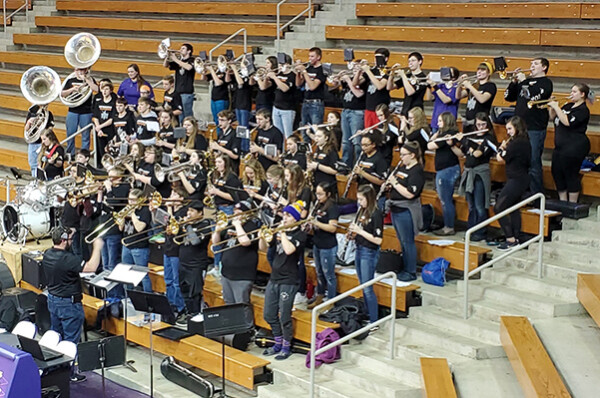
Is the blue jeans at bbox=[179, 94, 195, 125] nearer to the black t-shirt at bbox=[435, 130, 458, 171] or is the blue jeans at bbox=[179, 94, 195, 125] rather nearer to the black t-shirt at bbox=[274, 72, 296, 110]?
the black t-shirt at bbox=[274, 72, 296, 110]

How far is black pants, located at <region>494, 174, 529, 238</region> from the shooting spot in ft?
32.2

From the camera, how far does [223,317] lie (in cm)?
887

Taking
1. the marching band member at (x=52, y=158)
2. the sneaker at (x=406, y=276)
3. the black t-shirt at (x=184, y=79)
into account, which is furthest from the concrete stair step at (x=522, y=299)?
the marching band member at (x=52, y=158)

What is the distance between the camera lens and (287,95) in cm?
1219

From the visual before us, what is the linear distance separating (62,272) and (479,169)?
14.1 ft

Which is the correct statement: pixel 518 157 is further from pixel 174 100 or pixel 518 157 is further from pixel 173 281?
pixel 174 100

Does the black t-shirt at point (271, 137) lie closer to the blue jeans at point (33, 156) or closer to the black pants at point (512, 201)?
the black pants at point (512, 201)

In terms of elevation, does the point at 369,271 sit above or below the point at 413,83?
below

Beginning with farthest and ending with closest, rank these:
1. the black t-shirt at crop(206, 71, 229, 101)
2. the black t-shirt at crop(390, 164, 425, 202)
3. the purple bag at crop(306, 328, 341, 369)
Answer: the black t-shirt at crop(206, 71, 229, 101) < the black t-shirt at crop(390, 164, 425, 202) < the purple bag at crop(306, 328, 341, 369)

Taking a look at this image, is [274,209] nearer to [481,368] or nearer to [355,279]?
[355,279]

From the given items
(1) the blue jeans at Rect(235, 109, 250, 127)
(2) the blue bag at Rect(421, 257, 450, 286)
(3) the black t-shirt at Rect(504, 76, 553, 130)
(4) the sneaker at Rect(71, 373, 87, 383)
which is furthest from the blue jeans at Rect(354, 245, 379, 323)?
(1) the blue jeans at Rect(235, 109, 250, 127)

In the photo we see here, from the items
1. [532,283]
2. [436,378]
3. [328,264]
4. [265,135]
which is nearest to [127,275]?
[328,264]

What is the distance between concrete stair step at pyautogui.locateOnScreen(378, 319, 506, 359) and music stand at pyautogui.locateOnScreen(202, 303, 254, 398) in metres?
1.29

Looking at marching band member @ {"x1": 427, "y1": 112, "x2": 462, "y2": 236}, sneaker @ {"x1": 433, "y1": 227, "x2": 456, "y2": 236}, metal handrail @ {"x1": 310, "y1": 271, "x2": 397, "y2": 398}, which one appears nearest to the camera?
metal handrail @ {"x1": 310, "y1": 271, "x2": 397, "y2": 398}
